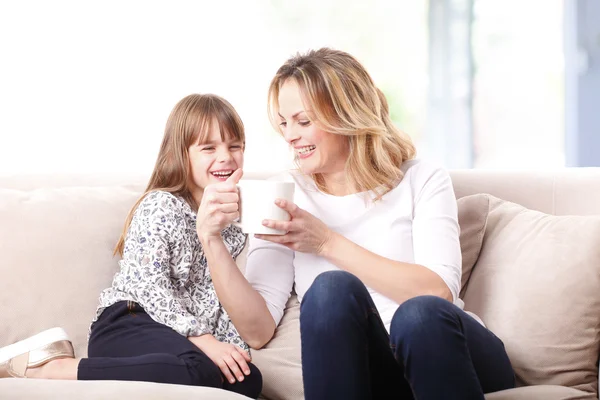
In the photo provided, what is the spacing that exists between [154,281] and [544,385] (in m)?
0.86

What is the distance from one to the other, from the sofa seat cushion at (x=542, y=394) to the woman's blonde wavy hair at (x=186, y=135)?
2.82 ft

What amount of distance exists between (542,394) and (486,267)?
406mm

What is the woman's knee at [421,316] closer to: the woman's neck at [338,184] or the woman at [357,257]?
the woman at [357,257]

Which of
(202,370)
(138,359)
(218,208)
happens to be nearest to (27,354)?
(138,359)

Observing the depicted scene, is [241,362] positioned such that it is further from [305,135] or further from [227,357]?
[305,135]

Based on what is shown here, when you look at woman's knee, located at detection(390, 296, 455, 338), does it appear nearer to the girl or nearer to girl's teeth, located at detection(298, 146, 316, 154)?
the girl

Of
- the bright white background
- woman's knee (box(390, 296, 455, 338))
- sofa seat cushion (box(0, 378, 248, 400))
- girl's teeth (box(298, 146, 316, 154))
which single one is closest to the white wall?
the bright white background

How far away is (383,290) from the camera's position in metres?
1.50

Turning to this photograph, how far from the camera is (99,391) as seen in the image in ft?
3.71

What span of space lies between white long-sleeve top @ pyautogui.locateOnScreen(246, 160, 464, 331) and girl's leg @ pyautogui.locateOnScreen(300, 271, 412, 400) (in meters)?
0.32

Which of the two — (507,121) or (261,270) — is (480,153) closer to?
(507,121)

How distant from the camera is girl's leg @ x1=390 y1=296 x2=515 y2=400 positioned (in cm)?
114

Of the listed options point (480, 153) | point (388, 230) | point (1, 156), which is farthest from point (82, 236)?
point (480, 153)

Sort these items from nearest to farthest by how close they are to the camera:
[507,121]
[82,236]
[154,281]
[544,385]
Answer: [544,385] < [154,281] < [82,236] < [507,121]
